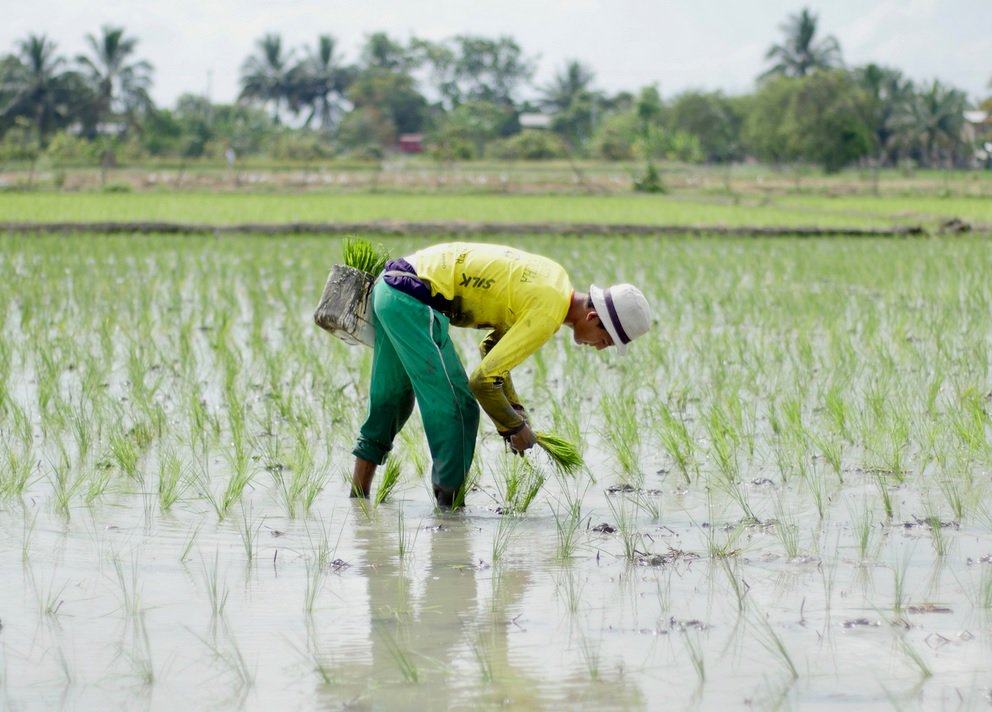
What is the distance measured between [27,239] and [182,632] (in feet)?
34.5

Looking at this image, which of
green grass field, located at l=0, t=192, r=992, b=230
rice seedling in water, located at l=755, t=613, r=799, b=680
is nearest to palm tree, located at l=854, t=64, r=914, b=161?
green grass field, located at l=0, t=192, r=992, b=230

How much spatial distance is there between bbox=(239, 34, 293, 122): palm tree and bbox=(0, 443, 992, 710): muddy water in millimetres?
57468

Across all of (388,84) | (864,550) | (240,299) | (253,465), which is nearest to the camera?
(864,550)

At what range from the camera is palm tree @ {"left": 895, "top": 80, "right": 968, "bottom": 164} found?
1751 inches

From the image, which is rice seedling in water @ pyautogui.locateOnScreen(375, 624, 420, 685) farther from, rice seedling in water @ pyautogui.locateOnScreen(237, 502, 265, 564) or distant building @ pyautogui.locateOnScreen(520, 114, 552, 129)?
distant building @ pyautogui.locateOnScreen(520, 114, 552, 129)

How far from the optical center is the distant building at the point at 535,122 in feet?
188

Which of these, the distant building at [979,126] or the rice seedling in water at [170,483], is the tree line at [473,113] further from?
the rice seedling in water at [170,483]

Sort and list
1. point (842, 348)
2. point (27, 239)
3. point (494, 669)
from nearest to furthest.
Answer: point (494, 669), point (842, 348), point (27, 239)

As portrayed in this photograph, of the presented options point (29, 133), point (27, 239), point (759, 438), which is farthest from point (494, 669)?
point (29, 133)

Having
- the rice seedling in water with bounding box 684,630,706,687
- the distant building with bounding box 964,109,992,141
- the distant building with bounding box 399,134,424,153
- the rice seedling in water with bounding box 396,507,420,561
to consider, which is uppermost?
the distant building with bounding box 964,109,992,141

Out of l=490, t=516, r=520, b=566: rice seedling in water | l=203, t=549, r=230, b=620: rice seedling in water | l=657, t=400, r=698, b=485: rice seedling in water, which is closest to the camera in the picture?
l=203, t=549, r=230, b=620: rice seedling in water

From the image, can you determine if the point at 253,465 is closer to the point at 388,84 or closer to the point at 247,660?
the point at 247,660

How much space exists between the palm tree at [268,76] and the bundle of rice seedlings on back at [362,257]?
57124 mm

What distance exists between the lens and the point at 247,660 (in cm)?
239
